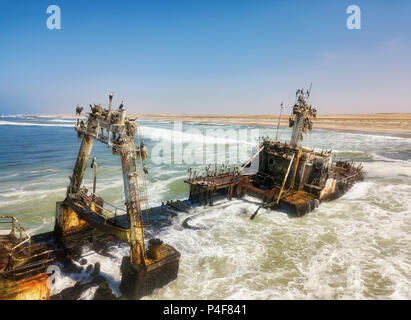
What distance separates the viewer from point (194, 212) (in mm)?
18500

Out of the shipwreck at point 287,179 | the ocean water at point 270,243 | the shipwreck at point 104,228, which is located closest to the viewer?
the shipwreck at point 104,228

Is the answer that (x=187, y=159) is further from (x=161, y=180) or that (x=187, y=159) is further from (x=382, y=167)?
(x=382, y=167)

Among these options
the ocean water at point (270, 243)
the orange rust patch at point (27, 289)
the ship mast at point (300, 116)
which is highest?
the ship mast at point (300, 116)

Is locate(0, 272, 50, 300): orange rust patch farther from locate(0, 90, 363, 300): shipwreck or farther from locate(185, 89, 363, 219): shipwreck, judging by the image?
locate(185, 89, 363, 219): shipwreck

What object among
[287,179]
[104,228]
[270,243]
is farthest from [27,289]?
[287,179]

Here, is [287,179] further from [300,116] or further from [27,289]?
[27,289]

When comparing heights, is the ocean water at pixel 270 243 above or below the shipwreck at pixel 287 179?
below

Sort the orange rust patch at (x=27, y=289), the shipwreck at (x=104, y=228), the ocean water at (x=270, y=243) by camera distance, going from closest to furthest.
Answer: the orange rust patch at (x=27, y=289) < the shipwreck at (x=104, y=228) < the ocean water at (x=270, y=243)

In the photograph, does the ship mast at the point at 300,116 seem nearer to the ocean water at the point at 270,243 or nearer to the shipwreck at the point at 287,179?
the shipwreck at the point at 287,179

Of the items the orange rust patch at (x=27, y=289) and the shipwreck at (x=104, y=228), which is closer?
the orange rust patch at (x=27, y=289)

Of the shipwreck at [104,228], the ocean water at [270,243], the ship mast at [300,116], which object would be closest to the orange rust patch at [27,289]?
the shipwreck at [104,228]
